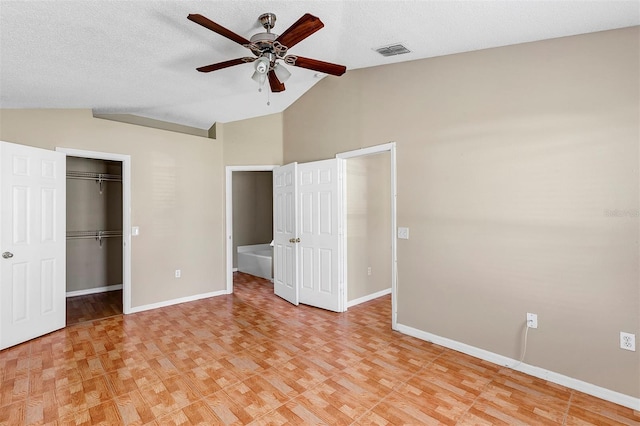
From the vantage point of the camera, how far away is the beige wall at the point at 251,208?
701 cm

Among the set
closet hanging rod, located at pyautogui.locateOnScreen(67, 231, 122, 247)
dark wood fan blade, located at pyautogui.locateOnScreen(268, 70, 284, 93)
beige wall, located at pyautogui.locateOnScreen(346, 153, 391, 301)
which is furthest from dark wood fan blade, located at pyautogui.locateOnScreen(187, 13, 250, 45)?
closet hanging rod, located at pyautogui.locateOnScreen(67, 231, 122, 247)

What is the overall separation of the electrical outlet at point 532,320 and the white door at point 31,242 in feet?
15.7

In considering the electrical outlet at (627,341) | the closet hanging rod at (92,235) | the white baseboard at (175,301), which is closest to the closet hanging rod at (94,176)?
the closet hanging rod at (92,235)

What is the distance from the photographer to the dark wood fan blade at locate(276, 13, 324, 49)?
188 centimetres

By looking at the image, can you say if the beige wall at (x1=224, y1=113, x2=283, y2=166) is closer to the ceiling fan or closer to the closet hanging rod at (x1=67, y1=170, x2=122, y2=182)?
the closet hanging rod at (x1=67, y1=170, x2=122, y2=182)

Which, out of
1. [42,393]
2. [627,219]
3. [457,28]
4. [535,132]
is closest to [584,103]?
[535,132]

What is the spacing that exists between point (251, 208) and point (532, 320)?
580 cm

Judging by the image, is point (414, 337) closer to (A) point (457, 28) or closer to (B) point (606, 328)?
(B) point (606, 328)

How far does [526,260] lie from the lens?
261cm

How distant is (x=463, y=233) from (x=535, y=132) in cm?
102

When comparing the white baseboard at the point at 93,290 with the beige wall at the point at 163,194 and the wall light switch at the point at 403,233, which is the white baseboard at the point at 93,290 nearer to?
the beige wall at the point at 163,194

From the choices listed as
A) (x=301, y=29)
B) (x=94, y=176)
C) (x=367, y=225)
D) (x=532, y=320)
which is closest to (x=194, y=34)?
(x=301, y=29)

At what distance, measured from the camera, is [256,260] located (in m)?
6.45

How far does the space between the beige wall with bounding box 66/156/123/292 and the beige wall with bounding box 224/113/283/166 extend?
2076mm
